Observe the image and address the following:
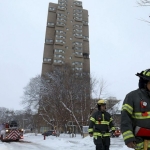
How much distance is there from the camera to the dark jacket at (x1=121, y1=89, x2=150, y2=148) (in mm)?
2992

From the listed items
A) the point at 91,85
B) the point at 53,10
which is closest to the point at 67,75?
the point at 91,85

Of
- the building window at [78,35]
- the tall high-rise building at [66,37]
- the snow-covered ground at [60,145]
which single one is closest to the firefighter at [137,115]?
the snow-covered ground at [60,145]

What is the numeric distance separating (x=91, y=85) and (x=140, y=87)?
36.9 m

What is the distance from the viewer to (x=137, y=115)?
3127 millimetres

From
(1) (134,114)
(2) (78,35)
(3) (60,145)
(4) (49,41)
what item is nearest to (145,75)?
(1) (134,114)

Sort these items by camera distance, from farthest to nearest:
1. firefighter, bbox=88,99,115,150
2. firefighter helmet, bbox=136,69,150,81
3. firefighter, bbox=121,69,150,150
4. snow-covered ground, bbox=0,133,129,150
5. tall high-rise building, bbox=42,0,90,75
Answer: tall high-rise building, bbox=42,0,90,75
snow-covered ground, bbox=0,133,129,150
firefighter, bbox=88,99,115,150
firefighter helmet, bbox=136,69,150,81
firefighter, bbox=121,69,150,150

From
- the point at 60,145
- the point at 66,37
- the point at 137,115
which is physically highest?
the point at 66,37

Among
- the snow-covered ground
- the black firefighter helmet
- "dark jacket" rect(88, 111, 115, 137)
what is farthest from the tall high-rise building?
the black firefighter helmet

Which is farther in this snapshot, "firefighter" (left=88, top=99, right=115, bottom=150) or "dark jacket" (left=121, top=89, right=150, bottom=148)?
"firefighter" (left=88, top=99, right=115, bottom=150)

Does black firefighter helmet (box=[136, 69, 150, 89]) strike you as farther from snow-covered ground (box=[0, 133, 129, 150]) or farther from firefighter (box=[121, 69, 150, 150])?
snow-covered ground (box=[0, 133, 129, 150])

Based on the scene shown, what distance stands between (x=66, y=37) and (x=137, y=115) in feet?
258

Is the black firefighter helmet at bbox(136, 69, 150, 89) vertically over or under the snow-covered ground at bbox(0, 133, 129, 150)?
over

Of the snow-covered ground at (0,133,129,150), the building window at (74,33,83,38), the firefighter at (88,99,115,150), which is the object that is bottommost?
the snow-covered ground at (0,133,129,150)

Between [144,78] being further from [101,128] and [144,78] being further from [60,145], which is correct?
[60,145]
